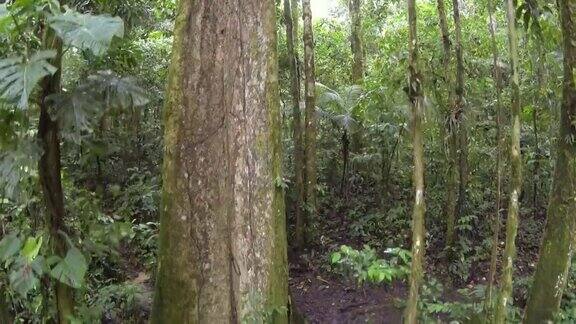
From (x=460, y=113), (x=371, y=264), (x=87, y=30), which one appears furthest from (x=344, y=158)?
(x=87, y=30)

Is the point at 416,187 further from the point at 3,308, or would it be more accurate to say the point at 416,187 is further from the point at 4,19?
the point at 3,308

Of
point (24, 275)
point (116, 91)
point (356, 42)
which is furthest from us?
point (356, 42)

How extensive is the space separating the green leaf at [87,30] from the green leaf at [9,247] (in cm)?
137

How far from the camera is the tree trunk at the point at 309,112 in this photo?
8219 mm

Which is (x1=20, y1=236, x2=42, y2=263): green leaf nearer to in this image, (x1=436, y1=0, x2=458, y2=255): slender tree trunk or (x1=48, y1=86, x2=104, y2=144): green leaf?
(x1=48, y1=86, x2=104, y2=144): green leaf

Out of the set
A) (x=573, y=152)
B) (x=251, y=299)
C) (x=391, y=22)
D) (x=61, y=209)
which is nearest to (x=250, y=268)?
(x=251, y=299)

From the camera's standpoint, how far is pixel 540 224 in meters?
8.98

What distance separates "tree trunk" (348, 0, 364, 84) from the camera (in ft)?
37.2

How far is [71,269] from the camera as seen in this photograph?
3621 mm

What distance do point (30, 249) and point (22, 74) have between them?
1.09 metres

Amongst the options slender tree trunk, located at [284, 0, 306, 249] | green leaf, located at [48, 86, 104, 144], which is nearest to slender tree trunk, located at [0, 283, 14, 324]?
green leaf, located at [48, 86, 104, 144]

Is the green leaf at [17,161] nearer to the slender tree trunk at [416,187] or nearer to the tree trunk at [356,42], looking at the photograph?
the slender tree trunk at [416,187]

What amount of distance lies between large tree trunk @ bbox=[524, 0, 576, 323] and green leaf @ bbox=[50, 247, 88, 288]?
12.2 feet

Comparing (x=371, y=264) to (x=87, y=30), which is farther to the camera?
(x=371, y=264)
